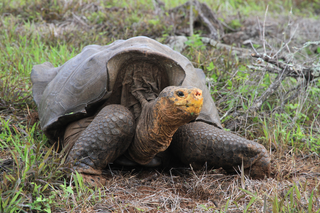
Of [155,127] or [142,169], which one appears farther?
[142,169]

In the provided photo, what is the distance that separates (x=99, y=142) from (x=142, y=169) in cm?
55

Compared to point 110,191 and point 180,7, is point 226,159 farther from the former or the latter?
point 180,7

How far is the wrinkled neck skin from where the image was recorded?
5.79 feet

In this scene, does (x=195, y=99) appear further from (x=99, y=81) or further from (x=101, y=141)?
(x=99, y=81)

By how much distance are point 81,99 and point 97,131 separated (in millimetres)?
456

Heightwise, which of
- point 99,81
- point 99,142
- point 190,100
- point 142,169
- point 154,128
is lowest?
point 142,169

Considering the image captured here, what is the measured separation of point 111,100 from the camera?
2.42 m

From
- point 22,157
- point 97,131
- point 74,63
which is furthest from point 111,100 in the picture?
point 22,157

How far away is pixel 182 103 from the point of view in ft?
5.56

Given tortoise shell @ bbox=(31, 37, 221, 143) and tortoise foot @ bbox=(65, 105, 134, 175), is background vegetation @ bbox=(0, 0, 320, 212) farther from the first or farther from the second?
tortoise shell @ bbox=(31, 37, 221, 143)

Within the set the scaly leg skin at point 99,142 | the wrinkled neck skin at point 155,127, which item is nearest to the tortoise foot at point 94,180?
the scaly leg skin at point 99,142

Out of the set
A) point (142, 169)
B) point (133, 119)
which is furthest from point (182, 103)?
point (142, 169)

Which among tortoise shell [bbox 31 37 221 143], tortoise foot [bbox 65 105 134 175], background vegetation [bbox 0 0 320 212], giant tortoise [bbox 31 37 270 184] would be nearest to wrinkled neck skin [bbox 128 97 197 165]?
giant tortoise [bbox 31 37 270 184]

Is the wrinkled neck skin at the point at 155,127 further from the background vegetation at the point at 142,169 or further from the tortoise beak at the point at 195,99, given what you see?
the background vegetation at the point at 142,169
